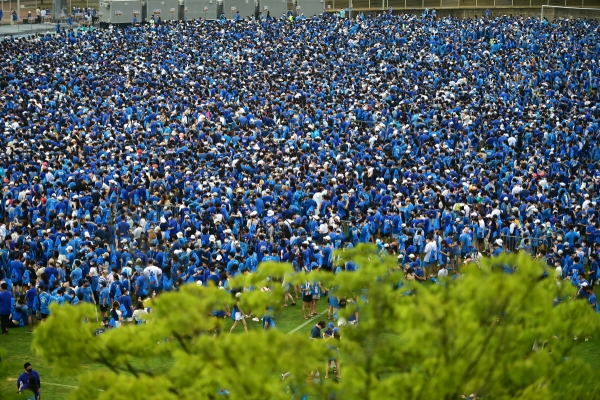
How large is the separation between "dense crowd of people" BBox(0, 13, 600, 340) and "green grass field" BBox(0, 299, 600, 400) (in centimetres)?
45

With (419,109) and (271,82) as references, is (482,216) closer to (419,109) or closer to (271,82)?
(419,109)

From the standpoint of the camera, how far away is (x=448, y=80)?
1531 inches

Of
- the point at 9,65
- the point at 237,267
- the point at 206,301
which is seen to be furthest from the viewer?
the point at 9,65

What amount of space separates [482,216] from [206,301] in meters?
14.9

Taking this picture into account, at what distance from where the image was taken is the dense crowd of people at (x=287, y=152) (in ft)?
70.5

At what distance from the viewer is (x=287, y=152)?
29891mm

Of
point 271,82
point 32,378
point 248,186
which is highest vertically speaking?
point 271,82

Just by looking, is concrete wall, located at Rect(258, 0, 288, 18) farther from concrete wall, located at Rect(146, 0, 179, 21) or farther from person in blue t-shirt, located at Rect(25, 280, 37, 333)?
person in blue t-shirt, located at Rect(25, 280, 37, 333)

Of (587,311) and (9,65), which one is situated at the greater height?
(9,65)

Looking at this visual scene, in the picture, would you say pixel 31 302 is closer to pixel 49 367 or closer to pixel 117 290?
pixel 49 367

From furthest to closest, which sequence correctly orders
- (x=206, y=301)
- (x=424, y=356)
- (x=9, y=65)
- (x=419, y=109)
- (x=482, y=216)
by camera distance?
(x=9, y=65), (x=419, y=109), (x=482, y=216), (x=206, y=301), (x=424, y=356)

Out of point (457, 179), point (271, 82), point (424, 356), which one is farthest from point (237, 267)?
point (271, 82)

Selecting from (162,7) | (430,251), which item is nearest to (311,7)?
(162,7)

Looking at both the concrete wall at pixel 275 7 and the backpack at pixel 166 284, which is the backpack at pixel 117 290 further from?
the concrete wall at pixel 275 7
